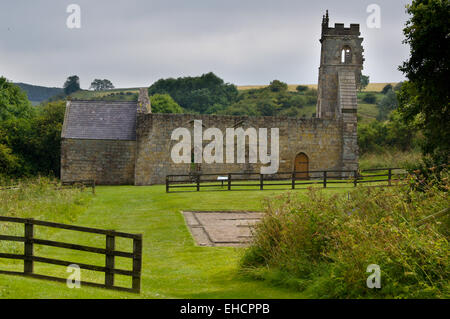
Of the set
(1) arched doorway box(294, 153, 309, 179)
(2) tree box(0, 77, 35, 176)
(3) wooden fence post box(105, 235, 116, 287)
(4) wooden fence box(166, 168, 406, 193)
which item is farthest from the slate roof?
(3) wooden fence post box(105, 235, 116, 287)

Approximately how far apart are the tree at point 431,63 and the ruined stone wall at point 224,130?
14.7 meters

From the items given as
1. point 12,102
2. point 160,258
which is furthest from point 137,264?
point 12,102

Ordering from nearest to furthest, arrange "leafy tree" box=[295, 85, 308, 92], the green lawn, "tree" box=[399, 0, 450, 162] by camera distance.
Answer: the green lawn → "tree" box=[399, 0, 450, 162] → "leafy tree" box=[295, 85, 308, 92]

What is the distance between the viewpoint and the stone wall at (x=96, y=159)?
30562 millimetres

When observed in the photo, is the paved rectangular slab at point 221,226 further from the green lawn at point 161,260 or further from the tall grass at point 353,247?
the tall grass at point 353,247

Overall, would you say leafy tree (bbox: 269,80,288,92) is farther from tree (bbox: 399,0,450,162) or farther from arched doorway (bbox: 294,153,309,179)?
tree (bbox: 399,0,450,162)

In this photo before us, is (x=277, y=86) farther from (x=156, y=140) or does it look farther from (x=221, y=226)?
(x=221, y=226)

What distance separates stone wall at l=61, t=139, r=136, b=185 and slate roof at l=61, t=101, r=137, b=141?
339 millimetres

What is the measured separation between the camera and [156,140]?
3014cm

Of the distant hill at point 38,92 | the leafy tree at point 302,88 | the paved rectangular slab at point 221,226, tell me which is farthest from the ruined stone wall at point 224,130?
the distant hill at point 38,92

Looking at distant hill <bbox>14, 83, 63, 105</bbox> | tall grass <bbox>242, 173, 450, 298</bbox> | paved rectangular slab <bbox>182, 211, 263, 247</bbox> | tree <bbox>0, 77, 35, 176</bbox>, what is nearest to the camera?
tall grass <bbox>242, 173, 450, 298</bbox>

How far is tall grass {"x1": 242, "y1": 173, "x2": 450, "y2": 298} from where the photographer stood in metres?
7.38
